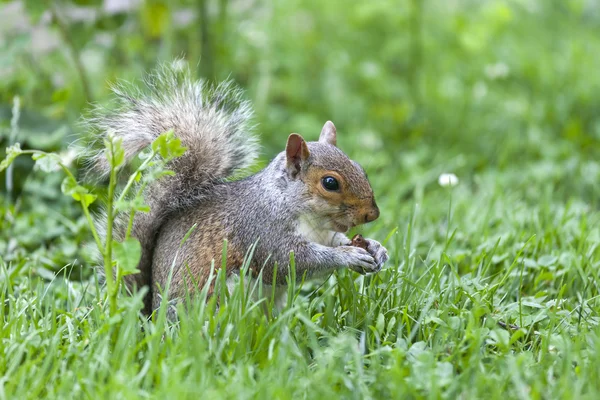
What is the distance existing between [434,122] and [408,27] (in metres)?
0.81

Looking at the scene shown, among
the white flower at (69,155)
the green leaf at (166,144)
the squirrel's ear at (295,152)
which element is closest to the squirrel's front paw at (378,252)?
the squirrel's ear at (295,152)

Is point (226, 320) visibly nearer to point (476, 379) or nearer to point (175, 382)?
point (175, 382)

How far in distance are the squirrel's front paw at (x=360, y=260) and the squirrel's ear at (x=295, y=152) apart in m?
0.31

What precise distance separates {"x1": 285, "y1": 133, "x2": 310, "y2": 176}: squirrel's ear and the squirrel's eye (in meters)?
0.10

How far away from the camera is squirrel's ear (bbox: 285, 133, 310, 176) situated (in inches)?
98.0

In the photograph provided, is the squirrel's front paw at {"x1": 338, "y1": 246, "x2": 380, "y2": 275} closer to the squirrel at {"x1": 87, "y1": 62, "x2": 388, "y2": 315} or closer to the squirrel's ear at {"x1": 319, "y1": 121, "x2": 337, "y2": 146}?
the squirrel at {"x1": 87, "y1": 62, "x2": 388, "y2": 315}

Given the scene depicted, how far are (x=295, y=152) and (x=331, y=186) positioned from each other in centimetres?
16

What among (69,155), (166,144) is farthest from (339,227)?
(69,155)

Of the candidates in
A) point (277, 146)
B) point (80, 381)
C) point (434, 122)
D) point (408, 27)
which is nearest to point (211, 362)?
point (80, 381)

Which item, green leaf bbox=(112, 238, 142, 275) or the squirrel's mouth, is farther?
the squirrel's mouth

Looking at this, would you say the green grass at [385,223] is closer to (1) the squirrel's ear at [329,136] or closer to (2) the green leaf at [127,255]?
(2) the green leaf at [127,255]

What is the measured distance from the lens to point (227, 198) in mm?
2643

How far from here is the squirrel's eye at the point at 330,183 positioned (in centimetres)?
248

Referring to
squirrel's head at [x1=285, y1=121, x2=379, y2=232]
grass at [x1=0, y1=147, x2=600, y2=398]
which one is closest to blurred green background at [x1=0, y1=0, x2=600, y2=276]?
grass at [x1=0, y1=147, x2=600, y2=398]
